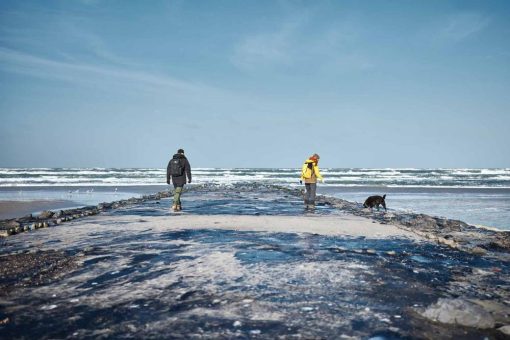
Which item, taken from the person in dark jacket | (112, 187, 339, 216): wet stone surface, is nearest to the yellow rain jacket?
(112, 187, 339, 216): wet stone surface

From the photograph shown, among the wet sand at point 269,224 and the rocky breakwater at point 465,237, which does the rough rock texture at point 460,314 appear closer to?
the rocky breakwater at point 465,237

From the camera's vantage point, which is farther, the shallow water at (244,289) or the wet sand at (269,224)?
the wet sand at (269,224)

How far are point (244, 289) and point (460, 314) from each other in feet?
7.87

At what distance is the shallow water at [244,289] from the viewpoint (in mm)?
3459

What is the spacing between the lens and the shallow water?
3.46 meters

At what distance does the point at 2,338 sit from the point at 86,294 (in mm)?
1231

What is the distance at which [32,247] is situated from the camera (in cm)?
Answer: 732

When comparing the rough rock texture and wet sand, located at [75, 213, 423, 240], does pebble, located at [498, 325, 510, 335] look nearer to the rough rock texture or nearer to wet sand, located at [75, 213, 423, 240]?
the rough rock texture

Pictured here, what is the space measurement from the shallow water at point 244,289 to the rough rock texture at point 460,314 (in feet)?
0.46

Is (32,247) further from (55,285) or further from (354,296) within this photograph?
(354,296)

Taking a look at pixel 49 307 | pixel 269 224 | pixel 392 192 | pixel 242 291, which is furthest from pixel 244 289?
pixel 392 192

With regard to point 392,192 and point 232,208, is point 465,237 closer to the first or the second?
point 232,208

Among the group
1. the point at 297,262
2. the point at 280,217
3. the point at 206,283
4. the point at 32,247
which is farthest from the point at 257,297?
the point at 280,217

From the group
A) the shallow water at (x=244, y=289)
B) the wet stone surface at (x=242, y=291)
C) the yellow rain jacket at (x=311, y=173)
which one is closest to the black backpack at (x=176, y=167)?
the yellow rain jacket at (x=311, y=173)
